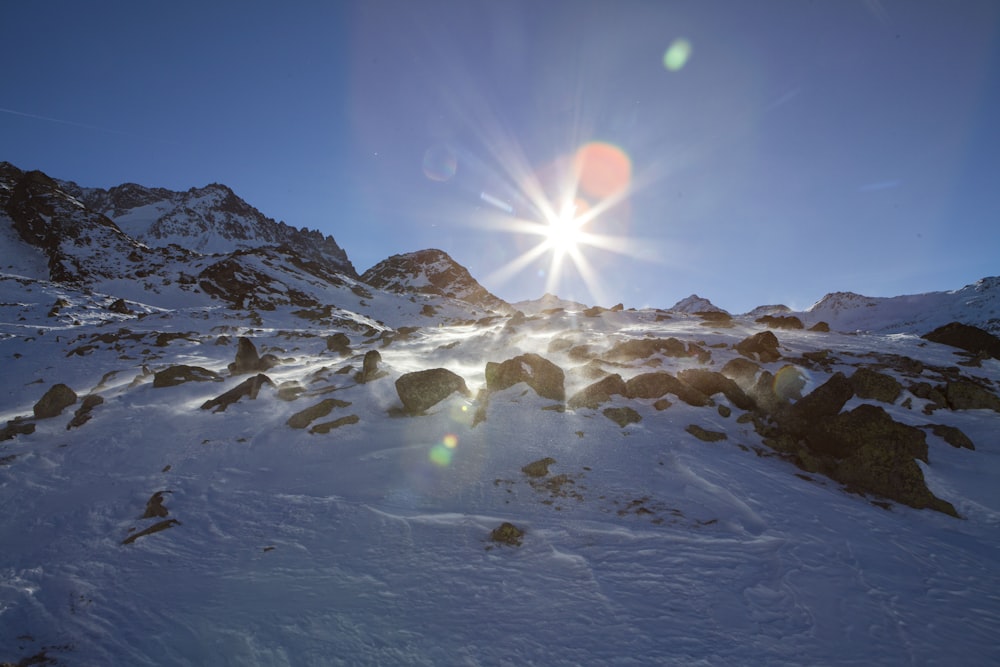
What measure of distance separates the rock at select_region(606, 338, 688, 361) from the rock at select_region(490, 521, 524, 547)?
13.5m

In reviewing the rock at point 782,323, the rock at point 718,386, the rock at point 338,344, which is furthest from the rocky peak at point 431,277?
the rock at point 718,386

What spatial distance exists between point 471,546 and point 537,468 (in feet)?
9.43

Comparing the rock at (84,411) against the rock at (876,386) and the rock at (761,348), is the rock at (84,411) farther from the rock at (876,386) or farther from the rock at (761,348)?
the rock at (761,348)

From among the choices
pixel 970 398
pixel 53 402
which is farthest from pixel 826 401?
pixel 53 402

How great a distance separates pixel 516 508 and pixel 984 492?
10.1 metres

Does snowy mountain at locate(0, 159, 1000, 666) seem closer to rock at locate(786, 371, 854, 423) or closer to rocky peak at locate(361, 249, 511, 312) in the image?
rock at locate(786, 371, 854, 423)

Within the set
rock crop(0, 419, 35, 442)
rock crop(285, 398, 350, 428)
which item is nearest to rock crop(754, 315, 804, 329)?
rock crop(285, 398, 350, 428)

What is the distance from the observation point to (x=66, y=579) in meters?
5.78

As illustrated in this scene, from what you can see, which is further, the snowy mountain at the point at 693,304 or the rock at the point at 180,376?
the snowy mountain at the point at 693,304

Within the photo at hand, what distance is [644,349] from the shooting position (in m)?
19.7

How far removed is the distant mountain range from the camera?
5566 cm

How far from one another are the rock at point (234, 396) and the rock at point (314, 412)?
8.35 feet

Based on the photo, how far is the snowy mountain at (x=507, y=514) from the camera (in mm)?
4629

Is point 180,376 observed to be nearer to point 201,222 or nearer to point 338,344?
point 338,344
